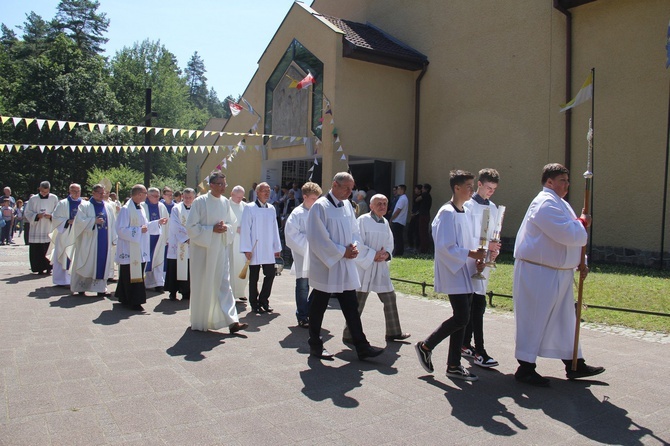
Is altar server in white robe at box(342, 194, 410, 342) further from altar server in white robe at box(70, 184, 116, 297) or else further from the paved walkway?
altar server in white robe at box(70, 184, 116, 297)

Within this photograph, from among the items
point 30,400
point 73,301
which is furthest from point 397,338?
point 73,301

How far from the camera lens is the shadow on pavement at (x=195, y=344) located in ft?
19.1

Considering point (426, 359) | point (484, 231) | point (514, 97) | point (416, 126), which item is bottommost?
point (426, 359)

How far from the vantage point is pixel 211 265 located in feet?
23.3

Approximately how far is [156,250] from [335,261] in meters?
6.33

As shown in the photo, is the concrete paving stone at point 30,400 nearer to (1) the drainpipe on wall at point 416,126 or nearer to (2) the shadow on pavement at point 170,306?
(2) the shadow on pavement at point 170,306

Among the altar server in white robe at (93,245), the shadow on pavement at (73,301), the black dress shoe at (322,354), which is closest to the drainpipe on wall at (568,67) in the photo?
the black dress shoe at (322,354)

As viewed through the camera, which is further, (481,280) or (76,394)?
Result: (481,280)

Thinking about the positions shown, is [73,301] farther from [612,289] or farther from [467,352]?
[612,289]

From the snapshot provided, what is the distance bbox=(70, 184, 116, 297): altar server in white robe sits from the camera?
9945mm

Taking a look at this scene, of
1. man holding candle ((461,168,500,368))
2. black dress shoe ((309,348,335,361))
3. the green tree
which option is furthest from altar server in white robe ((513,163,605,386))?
the green tree

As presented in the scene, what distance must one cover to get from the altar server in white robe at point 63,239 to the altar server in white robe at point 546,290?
919 centimetres

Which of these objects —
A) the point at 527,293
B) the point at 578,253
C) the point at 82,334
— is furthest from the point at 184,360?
the point at 578,253

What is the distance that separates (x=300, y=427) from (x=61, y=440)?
159 cm
